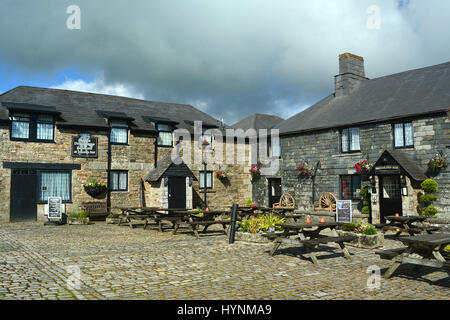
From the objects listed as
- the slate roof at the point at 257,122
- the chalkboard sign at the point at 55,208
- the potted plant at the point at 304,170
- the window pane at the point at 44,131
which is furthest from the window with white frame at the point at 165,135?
the potted plant at the point at 304,170

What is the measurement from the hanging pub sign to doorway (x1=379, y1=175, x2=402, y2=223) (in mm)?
13825

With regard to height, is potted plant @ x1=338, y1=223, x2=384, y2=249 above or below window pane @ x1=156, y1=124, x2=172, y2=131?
below

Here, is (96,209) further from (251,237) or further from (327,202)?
(327,202)

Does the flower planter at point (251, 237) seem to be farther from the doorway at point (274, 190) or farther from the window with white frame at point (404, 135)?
the doorway at point (274, 190)

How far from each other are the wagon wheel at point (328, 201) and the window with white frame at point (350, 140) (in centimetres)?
233

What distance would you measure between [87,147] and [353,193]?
44.1 feet

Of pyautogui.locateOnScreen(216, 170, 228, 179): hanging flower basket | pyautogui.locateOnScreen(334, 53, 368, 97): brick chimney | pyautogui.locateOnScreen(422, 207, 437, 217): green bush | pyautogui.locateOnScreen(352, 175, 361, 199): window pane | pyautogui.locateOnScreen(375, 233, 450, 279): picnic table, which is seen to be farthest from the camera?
pyautogui.locateOnScreen(216, 170, 228, 179): hanging flower basket

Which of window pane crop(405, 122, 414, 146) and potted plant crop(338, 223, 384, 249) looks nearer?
potted plant crop(338, 223, 384, 249)

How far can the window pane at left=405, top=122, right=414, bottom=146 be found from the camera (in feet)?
54.8

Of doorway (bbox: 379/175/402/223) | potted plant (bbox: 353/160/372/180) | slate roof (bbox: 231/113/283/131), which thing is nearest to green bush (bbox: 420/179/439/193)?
doorway (bbox: 379/175/402/223)

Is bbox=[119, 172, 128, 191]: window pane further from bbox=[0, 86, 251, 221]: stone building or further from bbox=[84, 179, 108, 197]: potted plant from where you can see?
bbox=[84, 179, 108, 197]: potted plant

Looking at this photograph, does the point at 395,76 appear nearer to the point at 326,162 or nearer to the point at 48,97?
the point at 326,162

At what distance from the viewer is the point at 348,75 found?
72.0 ft

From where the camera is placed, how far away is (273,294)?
18.6ft
